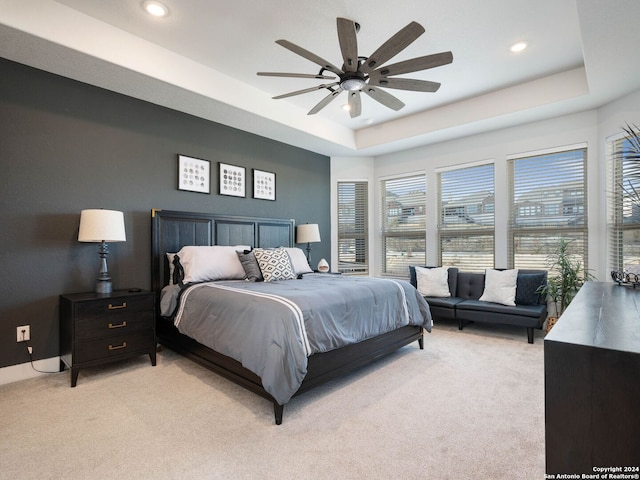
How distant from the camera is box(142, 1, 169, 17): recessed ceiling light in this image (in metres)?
2.65

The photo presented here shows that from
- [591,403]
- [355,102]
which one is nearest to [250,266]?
[355,102]

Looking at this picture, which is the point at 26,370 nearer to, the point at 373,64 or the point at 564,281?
the point at 373,64

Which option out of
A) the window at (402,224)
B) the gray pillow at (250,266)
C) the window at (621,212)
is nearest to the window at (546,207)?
the window at (621,212)

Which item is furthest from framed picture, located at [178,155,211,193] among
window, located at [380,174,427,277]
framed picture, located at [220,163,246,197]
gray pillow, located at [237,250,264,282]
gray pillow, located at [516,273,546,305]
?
gray pillow, located at [516,273,546,305]

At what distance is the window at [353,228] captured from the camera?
20.3 ft

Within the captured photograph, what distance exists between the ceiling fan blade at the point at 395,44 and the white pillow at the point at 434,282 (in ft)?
10.8

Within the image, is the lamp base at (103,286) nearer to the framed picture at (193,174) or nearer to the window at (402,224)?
the framed picture at (193,174)

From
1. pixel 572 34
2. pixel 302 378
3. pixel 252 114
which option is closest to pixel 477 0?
pixel 572 34

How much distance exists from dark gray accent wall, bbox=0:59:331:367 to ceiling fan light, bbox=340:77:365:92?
237cm

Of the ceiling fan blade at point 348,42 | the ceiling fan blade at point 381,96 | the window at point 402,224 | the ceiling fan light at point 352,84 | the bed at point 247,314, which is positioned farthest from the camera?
the window at point 402,224

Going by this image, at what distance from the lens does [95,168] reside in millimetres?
3383

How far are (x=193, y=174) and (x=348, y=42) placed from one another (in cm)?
273

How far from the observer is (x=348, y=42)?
6.95 ft

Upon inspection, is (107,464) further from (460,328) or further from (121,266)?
(460,328)
